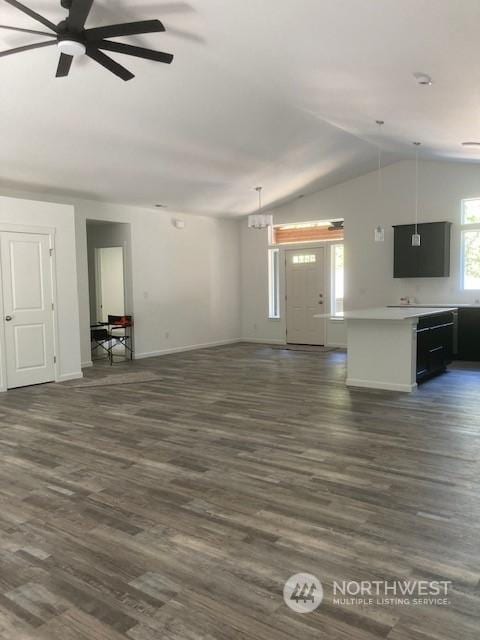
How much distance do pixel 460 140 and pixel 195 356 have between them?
18.2ft

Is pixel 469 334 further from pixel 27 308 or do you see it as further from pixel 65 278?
pixel 27 308

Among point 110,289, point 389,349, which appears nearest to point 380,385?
point 389,349

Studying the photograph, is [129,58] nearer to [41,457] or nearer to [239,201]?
[41,457]

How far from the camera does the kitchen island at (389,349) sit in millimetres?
5773

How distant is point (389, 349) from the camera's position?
5895 millimetres

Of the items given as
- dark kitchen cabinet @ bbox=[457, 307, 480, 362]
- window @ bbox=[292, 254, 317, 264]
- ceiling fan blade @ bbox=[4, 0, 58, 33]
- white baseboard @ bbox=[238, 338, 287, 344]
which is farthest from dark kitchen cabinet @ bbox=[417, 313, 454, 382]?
ceiling fan blade @ bbox=[4, 0, 58, 33]

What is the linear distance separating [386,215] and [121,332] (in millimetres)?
5488

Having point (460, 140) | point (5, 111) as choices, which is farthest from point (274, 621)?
point (460, 140)

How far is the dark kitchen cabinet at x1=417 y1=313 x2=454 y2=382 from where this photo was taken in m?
6.10

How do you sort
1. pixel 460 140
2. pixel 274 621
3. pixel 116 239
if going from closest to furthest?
pixel 274 621 → pixel 460 140 → pixel 116 239

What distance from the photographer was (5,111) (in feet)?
16.1

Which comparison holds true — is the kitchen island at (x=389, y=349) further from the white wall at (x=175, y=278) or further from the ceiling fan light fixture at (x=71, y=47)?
the white wall at (x=175, y=278)

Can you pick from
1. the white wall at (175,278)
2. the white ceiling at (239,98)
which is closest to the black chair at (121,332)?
the white wall at (175,278)

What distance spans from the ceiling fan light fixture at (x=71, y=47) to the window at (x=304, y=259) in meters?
7.27
